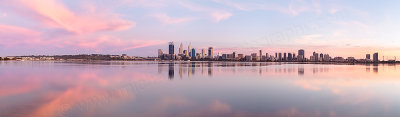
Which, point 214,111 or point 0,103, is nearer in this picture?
point 214,111

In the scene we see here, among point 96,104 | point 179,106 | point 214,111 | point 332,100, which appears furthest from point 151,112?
point 332,100

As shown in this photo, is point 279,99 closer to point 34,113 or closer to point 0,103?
point 34,113

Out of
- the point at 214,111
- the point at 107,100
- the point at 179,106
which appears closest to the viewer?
the point at 214,111

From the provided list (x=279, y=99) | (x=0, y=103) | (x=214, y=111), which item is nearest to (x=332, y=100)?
(x=279, y=99)

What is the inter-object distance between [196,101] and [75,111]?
6457 millimetres

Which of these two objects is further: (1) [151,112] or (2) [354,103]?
(2) [354,103]

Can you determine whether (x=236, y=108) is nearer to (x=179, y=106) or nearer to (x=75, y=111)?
(x=179, y=106)

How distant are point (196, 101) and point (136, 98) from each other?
3.73m

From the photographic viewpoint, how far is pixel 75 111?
462 inches

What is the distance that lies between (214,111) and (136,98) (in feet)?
18.6

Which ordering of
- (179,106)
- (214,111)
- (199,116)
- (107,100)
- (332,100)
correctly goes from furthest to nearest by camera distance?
(332,100)
(107,100)
(179,106)
(214,111)
(199,116)

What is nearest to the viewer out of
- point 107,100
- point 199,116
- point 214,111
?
point 199,116

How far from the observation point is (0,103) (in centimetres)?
1341

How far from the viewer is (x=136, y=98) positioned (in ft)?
50.4
